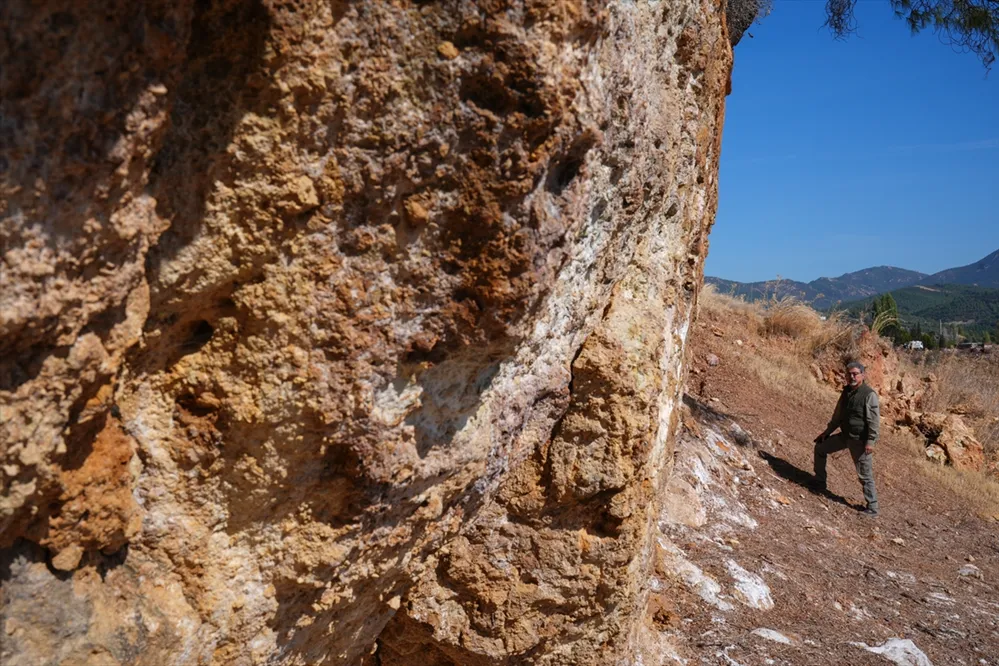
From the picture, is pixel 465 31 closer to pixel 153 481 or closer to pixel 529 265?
pixel 529 265

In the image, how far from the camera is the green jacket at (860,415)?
7.77 m

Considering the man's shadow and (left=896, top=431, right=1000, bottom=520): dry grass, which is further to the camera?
(left=896, top=431, right=1000, bottom=520): dry grass

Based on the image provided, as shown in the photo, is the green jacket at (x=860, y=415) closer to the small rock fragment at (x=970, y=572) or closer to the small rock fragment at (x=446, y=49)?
the small rock fragment at (x=970, y=572)

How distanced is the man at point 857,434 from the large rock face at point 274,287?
663 cm

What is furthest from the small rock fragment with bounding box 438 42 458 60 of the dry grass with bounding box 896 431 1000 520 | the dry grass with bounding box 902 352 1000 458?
the dry grass with bounding box 902 352 1000 458

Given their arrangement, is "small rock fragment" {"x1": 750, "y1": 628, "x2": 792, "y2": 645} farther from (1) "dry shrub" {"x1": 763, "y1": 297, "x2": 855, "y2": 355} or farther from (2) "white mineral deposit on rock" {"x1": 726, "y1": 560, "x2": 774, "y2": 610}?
(1) "dry shrub" {"x1": 763, "y1": 297, "x2": 855, "y2": 355}

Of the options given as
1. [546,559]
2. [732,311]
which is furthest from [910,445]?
[546,559]

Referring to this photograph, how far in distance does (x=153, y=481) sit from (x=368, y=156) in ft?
2.49

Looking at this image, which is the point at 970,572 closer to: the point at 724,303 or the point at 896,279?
the point at 724,303

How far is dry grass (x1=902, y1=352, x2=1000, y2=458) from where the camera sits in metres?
11.4

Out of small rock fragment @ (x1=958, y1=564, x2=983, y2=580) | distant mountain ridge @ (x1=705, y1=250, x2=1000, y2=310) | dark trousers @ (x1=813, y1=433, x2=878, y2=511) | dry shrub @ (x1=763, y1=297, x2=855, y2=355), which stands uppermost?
distant mountain ridge @ (x1=705, y1=250, x2=1000, y2=310)

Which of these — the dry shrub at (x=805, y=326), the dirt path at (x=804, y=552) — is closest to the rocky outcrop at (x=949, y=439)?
the dirt path at (x=804, y=552)

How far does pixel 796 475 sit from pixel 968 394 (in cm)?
621

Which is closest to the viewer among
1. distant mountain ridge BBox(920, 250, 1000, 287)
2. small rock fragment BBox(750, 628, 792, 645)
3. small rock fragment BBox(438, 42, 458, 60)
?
small rock fragment BBox(438, 42, 458, 60)
